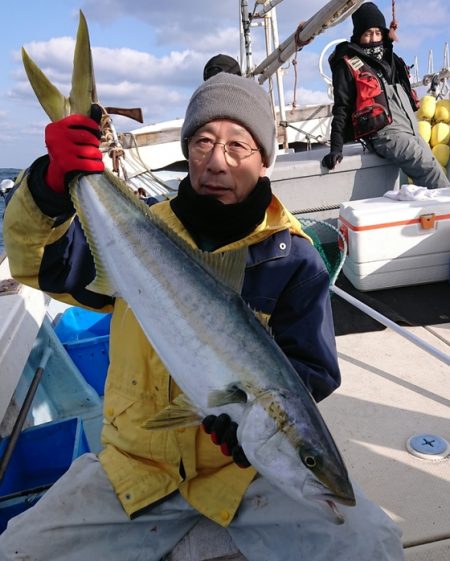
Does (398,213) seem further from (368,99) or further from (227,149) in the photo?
(227,149)

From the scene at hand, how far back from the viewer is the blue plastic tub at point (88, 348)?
4.04 m

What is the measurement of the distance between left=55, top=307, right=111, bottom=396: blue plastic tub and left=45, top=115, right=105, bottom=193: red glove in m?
2.31

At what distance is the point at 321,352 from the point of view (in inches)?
82.7

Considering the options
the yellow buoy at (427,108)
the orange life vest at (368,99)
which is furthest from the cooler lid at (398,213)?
the yellow buoy at (427,108)

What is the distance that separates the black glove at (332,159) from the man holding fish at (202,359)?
4.32 meters

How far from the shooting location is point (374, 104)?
21.0 ft

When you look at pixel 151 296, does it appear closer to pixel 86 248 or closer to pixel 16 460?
pixel 86 248

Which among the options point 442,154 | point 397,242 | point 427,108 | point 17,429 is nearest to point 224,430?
point 17,429

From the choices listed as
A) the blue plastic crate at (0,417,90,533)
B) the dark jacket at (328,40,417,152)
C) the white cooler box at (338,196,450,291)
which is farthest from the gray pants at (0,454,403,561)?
the dark jacket at (328,40,417,152)

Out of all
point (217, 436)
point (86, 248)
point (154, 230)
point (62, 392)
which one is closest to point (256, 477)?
point (217, 436)

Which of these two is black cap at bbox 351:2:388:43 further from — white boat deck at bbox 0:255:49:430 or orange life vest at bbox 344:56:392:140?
white boat deck at bbox 0:255:49:430

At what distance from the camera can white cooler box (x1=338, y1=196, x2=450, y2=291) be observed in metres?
4.92

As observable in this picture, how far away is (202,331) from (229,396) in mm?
238

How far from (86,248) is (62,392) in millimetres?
2049
